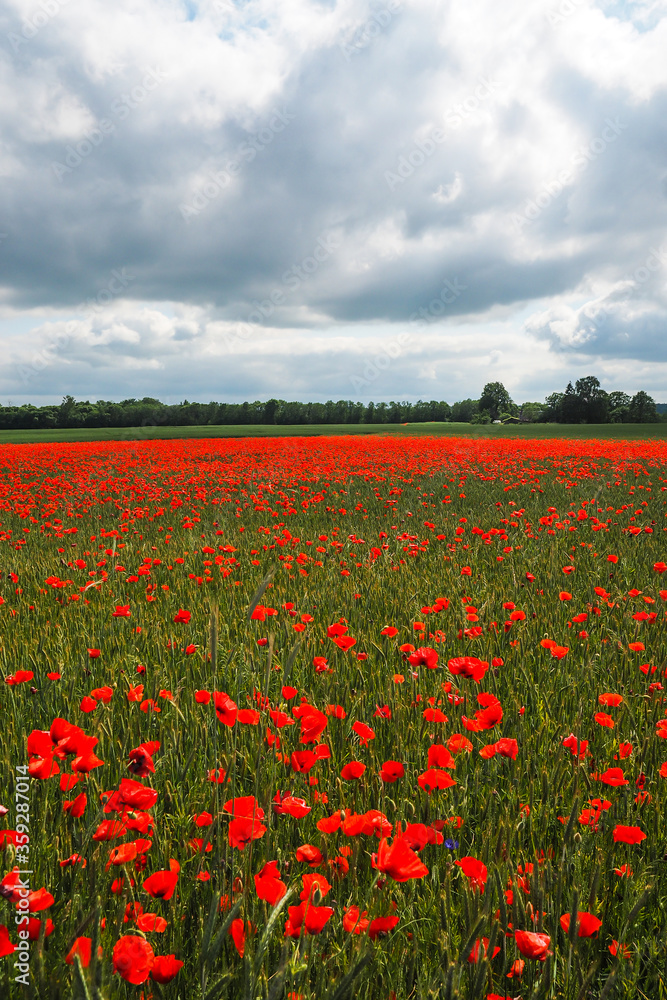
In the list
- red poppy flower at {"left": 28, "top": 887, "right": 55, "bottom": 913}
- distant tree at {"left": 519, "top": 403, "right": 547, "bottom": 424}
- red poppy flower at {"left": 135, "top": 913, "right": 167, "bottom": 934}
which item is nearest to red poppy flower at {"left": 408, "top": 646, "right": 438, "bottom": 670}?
red poppy flower at {"left": 135, "top": 913, "right": 167, "bottom": 934}

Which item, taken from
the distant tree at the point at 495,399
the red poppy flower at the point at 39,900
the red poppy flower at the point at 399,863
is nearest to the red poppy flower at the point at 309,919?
the red poppy flower at the point at 399,863

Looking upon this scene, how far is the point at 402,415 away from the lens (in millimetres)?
94000

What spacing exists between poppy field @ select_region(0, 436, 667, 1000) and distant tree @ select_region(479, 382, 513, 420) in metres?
110

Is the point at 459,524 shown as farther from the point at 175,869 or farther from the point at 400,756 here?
the point at 175,869

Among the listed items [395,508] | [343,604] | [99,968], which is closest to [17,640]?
[343,604]

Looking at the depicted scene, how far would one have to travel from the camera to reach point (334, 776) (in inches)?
78.5

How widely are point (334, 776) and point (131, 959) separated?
110cm

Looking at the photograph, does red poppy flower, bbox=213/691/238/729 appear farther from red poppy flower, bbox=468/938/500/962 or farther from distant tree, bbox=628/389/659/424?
distant tree, bbox=628/389/659/424

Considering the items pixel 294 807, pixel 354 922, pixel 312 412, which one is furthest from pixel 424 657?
pixel 312 412

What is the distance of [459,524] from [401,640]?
4026 mm

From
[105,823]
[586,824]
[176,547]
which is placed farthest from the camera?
[176,547]

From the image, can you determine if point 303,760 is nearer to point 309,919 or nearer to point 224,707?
point 224,707

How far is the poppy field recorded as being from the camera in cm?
113

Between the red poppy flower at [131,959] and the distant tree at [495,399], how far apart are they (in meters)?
113
